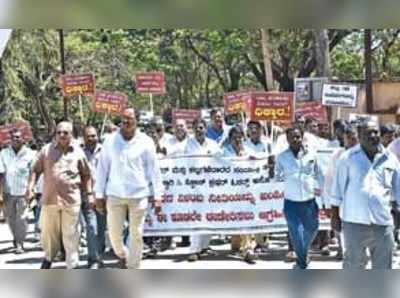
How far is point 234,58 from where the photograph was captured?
27125 millimetres

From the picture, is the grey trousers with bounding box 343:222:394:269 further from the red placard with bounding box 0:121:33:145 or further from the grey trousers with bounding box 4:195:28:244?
the red placard with bounding box 0:121:33:145

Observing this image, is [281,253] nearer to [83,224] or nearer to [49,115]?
[83,224]

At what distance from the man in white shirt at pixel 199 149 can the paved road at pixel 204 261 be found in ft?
0.41

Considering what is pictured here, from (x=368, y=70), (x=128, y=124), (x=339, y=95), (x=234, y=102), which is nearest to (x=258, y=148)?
(x=128, y=124)

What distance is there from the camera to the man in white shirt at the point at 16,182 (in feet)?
32.4

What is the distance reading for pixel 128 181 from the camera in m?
7.67

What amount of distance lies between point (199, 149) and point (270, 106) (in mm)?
1170

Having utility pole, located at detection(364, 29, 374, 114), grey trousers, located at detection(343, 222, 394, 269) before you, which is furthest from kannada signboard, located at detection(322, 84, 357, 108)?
grey trousers, located at detection(343, 222, 394, 269)

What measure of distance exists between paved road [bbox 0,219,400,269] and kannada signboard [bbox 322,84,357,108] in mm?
2146

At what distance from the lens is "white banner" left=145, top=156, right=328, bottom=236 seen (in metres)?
8.89

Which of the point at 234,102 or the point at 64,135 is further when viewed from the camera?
the point at 234,102

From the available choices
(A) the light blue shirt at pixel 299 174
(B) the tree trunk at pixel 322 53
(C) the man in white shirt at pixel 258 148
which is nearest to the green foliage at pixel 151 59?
(B) the tree trunk at pixel 322 53

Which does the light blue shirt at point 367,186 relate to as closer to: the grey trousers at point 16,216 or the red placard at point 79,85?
the grey trousers at point 16,216

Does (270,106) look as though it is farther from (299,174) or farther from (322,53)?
(322,53)
